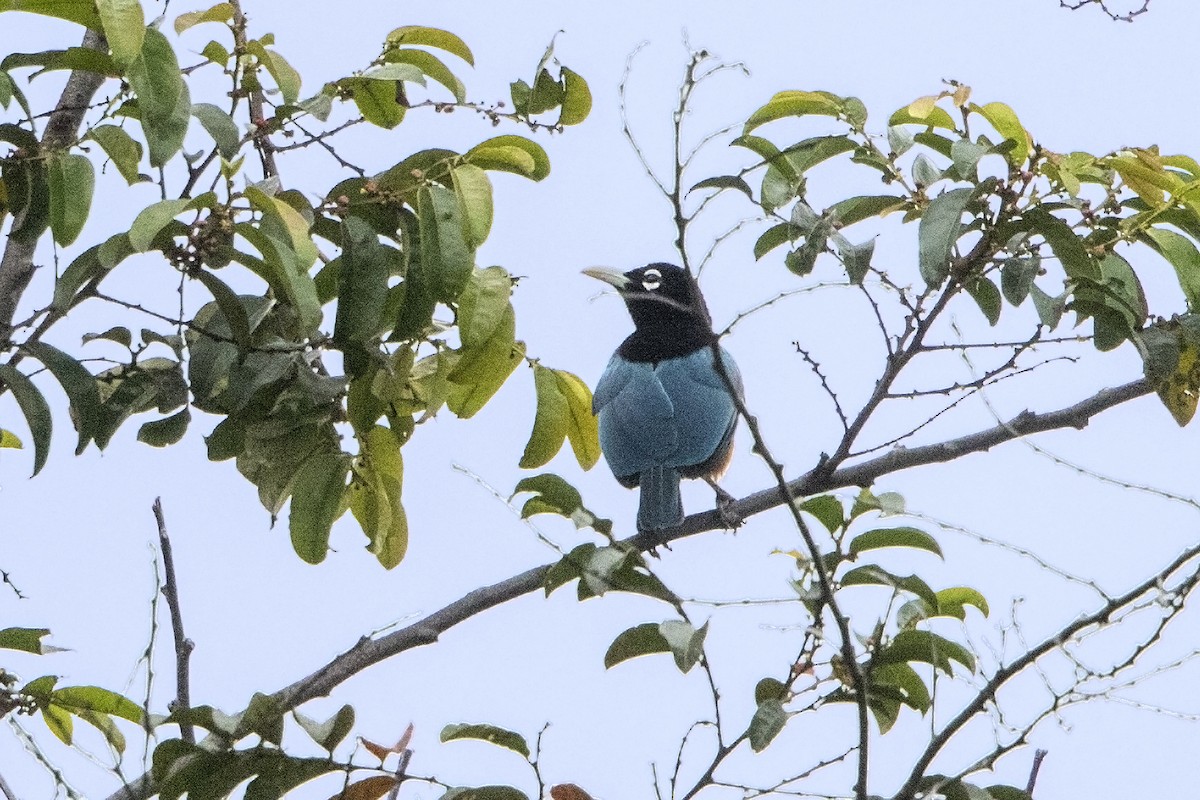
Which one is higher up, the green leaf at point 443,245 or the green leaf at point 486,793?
the green leaf at point 443,245

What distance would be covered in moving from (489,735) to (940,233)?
137cm

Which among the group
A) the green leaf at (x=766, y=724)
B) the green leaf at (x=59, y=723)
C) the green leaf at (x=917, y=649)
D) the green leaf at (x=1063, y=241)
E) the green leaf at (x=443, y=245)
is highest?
the green leaf at (x=1063, y=241)

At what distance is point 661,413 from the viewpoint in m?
5.94

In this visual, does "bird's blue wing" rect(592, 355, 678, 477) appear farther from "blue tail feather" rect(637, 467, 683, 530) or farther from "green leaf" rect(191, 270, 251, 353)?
"green leaf" rect(191, 270, 251, 353)

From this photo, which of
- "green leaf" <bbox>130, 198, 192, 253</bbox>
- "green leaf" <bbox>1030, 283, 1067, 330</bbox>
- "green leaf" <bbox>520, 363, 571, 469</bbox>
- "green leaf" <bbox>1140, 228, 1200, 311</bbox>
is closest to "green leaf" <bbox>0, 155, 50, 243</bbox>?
"green leaf" <bbox>130, 198, 192, 253</bbox>

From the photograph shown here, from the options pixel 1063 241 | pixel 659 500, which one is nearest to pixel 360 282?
pixel 1063 241

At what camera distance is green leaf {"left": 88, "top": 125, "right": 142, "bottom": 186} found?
302 centimetres

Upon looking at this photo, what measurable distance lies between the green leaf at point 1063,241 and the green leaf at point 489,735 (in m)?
1.53

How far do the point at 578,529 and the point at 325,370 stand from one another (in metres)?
0.88

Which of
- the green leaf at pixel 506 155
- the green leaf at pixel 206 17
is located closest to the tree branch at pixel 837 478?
the green leaf at pixel 506 155

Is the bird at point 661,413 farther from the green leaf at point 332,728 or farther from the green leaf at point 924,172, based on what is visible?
the green leaf at point 332,728

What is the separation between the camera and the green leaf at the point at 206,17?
3344mm

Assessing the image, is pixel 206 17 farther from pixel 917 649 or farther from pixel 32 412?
pixel 917 649

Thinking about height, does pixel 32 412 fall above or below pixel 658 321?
below
